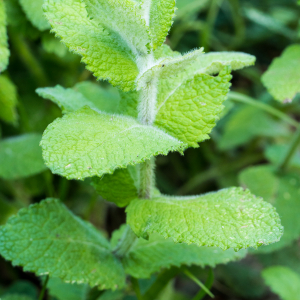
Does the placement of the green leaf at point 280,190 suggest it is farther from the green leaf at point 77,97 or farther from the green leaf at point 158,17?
the green leaf at point 158,17

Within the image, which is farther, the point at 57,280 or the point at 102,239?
the point at 57,280

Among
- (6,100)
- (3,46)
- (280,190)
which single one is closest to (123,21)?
(3,46)

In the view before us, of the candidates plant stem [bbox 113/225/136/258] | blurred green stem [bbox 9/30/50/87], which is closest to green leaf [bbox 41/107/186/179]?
plant stem [bbox 113/225/136/258]

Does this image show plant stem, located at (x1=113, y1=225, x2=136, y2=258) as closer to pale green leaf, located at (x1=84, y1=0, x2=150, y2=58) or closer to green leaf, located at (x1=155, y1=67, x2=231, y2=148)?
green leaf, located at (x1=155, y1=67, x2=231, y2=148)

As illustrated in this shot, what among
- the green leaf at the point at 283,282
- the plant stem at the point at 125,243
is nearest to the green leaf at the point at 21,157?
the plant stem at the point at 125,243

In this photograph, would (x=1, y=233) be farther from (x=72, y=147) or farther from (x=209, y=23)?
(x=209, y=23)

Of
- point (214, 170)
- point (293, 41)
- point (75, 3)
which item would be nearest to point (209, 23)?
point (293, 41)

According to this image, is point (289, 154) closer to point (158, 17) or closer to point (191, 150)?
point (191, 150)
